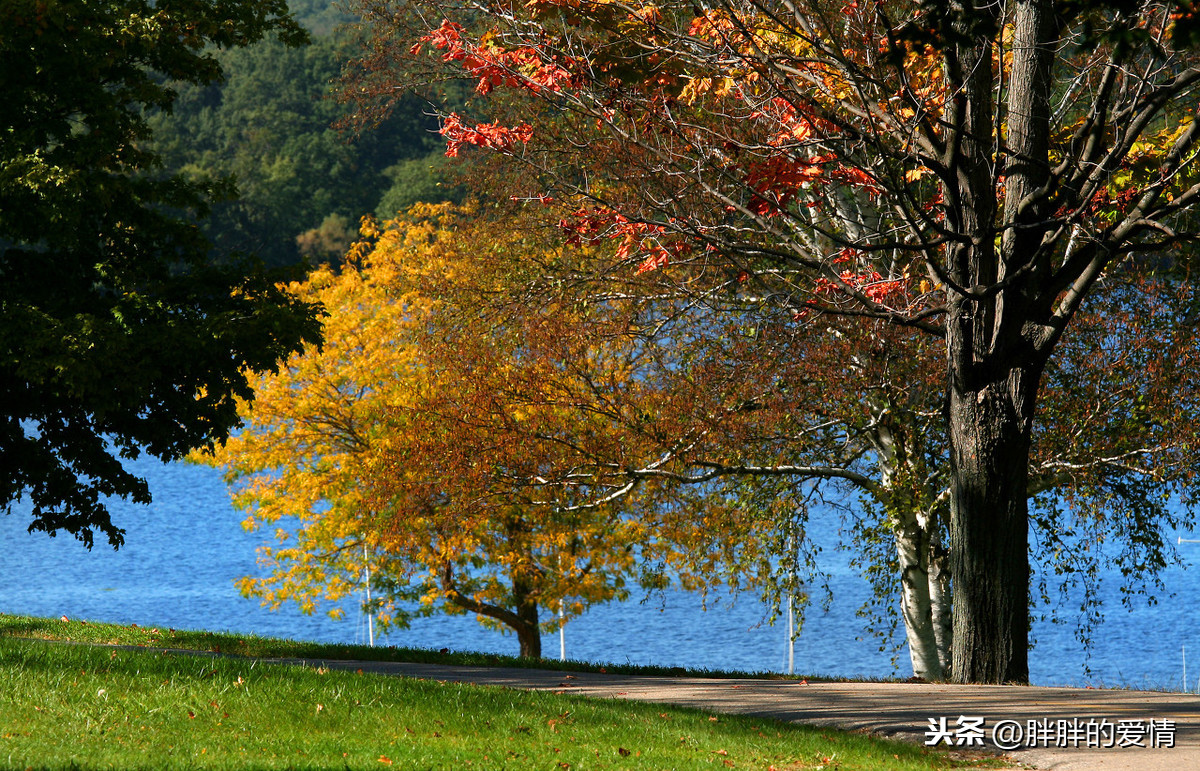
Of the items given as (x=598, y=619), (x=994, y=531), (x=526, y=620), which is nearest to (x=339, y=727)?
(x=994, y=531)

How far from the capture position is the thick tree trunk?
9.51m

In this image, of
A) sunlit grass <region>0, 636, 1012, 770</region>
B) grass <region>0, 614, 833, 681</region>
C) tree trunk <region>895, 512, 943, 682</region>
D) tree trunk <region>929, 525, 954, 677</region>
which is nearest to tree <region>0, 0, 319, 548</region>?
grass <region>0, 614, 833, 681</region>

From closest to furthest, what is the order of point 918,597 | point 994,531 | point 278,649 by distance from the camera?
point 994,531 → point 278,649 → point 918,597

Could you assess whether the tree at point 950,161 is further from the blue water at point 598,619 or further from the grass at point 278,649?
the blue water at point 598,619

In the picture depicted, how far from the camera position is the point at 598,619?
1690 inches

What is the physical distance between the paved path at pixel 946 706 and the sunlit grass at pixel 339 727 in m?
0.55

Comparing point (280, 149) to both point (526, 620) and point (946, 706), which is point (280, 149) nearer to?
point (526, 620)

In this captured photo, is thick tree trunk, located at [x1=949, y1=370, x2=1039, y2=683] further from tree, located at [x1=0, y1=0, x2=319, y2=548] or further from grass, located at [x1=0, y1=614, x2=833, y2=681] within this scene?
tree, located at [x1=0, y1=0, x2=319, y2=548]

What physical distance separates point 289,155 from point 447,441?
48.1 metres

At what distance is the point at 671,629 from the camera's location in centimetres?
4100

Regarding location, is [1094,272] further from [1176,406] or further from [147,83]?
[147,83]

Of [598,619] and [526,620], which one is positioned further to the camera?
[598,619]

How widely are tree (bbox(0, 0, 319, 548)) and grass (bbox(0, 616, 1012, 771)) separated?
3.74m

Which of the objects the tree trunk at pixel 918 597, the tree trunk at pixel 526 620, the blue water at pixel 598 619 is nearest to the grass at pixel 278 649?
the tree trunk at pixel 918 597
